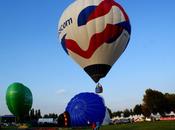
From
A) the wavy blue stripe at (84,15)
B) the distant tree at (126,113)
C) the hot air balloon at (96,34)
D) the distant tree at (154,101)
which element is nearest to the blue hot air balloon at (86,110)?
the hot air balloon at (96,34)

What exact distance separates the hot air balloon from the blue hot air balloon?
11.7 ft

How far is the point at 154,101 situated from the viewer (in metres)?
103

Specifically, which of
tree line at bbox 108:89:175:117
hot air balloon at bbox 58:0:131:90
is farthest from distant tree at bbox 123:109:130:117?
hot air balloon at bbox 58:0:131:90

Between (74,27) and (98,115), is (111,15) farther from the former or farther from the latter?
(98,115)

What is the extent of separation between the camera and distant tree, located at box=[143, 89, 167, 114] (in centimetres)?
10312

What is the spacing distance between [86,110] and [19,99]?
3000 centimetres

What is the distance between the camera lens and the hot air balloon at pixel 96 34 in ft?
95.2

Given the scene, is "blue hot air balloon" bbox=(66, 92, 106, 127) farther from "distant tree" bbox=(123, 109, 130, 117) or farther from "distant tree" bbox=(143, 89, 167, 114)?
"distant tree" bbox=(123, 109, 130, 117)

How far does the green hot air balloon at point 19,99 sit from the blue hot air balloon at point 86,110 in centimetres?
2865

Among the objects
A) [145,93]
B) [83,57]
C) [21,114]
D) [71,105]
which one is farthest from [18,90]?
[145,93]

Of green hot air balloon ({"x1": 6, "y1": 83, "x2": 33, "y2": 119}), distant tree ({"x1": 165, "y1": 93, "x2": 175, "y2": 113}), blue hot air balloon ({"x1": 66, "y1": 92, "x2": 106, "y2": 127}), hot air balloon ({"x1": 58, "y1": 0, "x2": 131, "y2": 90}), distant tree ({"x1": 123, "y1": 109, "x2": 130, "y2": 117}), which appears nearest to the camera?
blue hot air balloon ({"x1": 66, "y1": 92, "x2": 106, "y2": 127})

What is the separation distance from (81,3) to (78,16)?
119cm

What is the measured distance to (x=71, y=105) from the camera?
25.3m

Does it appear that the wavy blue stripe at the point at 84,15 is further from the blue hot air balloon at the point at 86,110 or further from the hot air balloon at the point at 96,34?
the blue hot air balloon at the point at 86,110
